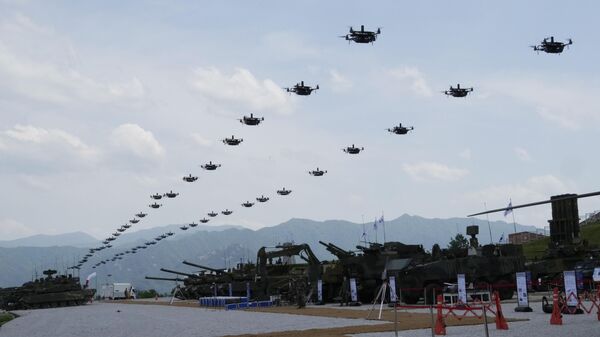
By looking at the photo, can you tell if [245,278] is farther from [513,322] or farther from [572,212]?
[513,322]

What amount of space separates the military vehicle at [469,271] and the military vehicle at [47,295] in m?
47.0

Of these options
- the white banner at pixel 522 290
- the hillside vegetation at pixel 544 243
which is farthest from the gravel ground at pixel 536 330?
the hillside vegetation at pixel 544 243

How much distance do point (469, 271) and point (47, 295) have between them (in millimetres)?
51621

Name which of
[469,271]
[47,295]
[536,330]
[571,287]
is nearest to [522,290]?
[571,287]

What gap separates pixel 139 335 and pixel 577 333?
13.9m

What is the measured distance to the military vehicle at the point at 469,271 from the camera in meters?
40.1

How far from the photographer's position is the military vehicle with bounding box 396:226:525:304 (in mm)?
40125

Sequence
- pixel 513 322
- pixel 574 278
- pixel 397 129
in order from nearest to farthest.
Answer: pixel 513 322 → pixel 574 278 → pixel 397 129

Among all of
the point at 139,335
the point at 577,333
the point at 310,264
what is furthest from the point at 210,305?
the point at 577,333

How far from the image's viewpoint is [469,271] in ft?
131

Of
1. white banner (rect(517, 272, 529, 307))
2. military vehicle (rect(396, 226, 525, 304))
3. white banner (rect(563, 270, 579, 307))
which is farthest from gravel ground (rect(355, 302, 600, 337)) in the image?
military vehicle (rect(396, 226, 525, 304))

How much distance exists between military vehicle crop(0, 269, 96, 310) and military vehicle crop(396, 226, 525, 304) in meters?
47.0

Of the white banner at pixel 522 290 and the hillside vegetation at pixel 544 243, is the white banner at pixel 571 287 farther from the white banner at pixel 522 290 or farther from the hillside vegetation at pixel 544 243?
the hillside vegetation at pixel 544 243

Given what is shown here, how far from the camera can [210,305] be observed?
53.6 m
